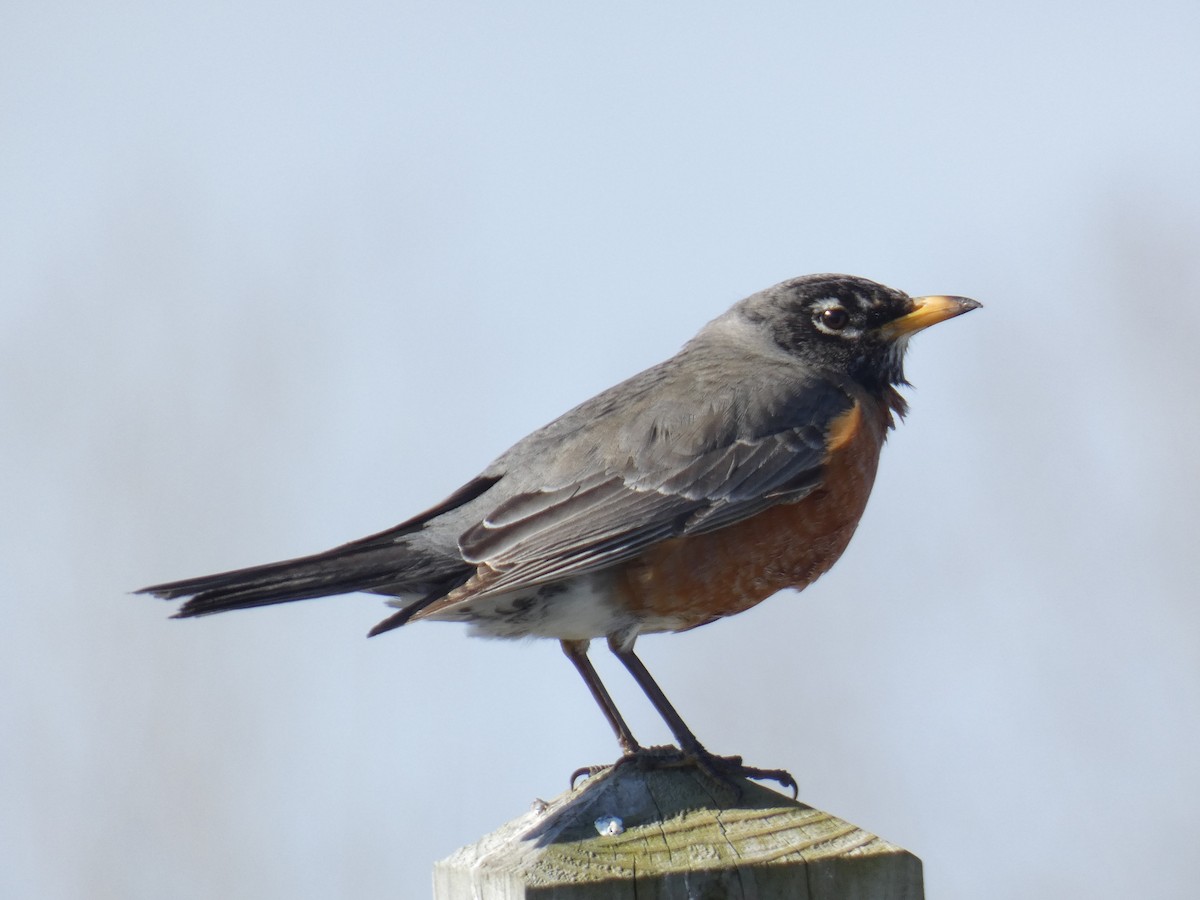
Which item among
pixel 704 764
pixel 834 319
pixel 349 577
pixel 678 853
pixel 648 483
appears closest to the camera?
pixel 678 853

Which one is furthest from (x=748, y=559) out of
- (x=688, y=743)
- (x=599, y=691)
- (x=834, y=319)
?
(x=834, y=319)

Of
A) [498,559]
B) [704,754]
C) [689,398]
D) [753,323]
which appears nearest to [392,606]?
[498,559]

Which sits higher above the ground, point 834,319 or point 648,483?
point 834,319

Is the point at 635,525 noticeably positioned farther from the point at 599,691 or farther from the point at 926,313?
the point at 926,313

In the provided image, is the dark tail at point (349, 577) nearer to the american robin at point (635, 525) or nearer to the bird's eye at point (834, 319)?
the american robin at point (635, 525)

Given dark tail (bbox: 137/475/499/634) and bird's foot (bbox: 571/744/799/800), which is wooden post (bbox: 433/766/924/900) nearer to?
bird's foot (bbox: 571/744/799/800)

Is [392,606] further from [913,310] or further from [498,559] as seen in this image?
[913,310]

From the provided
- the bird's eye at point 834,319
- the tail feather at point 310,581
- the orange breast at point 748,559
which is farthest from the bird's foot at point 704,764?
the bird's eye at point 834,319

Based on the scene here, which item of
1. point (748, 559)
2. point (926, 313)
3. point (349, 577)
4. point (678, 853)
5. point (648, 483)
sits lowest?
point (678, 853)

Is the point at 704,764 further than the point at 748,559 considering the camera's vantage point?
No
